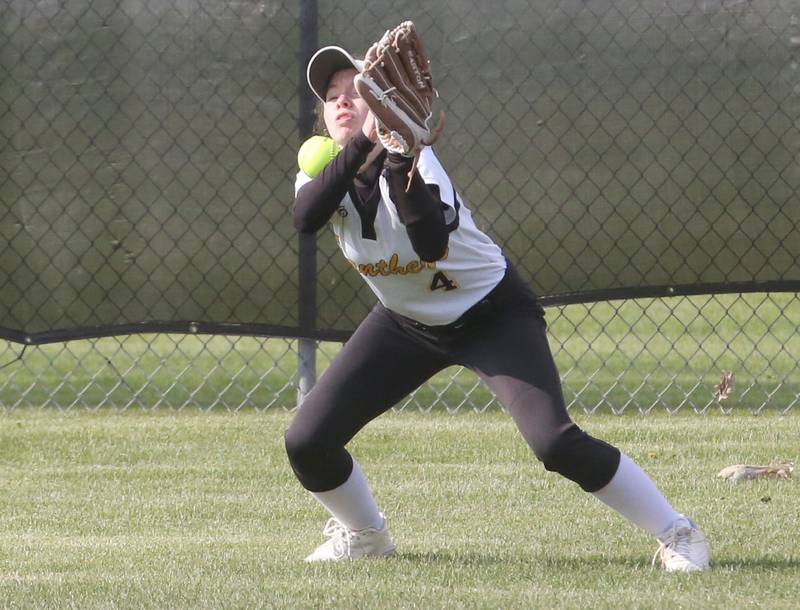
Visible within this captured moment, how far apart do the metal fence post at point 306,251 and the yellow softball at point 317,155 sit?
2.62 meters

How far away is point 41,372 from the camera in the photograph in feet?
31.7

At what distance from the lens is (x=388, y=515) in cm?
537

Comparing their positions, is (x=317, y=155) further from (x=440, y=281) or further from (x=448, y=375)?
(x=448, y=375)

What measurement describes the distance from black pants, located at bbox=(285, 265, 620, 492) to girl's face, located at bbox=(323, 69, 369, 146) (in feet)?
1.83

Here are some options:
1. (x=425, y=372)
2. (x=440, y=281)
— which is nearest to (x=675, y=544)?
(x=425, y=372)

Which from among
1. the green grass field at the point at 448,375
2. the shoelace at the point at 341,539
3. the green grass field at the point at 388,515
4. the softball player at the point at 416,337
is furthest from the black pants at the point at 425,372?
the green grass field at the point at 448,375

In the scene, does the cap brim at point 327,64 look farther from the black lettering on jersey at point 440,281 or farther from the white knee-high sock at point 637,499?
the white knee-high sock at point 637,499

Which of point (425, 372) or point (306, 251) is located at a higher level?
point (425, 372)

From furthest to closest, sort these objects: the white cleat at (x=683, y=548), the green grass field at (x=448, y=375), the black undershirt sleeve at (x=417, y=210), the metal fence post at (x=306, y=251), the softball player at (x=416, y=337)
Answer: the green grass field at (x=448, y=375) → the metal fence post at (x=306, y=251) → the white cleat at (x=683, y=548) → the softball player at (x=416, y=337) → the black undershirt sleeve at (x=417, y=210)

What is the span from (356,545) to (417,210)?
3.72ft

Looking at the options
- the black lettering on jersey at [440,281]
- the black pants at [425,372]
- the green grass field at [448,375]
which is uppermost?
the black lettering on jersey at [440,281]

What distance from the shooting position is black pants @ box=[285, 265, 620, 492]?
4.24 meters

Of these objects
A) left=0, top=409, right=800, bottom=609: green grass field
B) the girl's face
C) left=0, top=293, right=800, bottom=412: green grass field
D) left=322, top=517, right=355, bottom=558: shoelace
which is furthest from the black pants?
left=0, top=293, right=800, bottom=412: green grass field

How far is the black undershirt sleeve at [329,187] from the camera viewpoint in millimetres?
4023
